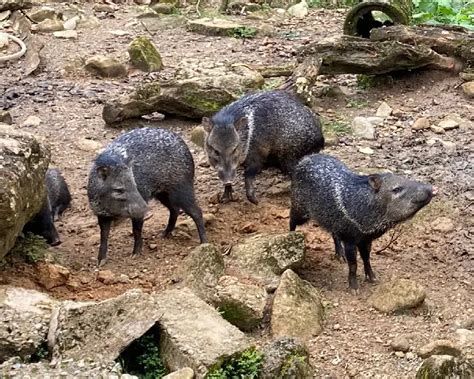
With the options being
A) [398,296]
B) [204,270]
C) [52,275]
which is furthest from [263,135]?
[52,275]

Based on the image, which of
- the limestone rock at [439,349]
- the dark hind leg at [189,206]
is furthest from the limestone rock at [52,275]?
the limestone rock at [439,349]

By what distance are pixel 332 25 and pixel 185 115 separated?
3826 millimetres

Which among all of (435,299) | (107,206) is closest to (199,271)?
(107,206)

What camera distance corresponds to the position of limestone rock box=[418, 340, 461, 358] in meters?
4.05

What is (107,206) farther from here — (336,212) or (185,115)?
(185,115)

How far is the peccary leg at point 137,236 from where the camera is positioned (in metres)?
5.41

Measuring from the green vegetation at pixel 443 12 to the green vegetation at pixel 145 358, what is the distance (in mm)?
6748

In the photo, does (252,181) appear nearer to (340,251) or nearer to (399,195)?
(340,251)

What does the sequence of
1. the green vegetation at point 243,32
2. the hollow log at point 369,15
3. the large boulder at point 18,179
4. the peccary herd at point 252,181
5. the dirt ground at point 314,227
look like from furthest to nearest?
1. the green vegetation at point 243,32
2. the hollow log at point 369,15
3. the peccary herd at point 252,181
4. the dirt ground at point 314,227
5. the large boulder at point 18,179

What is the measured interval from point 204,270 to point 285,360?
3.56 ft

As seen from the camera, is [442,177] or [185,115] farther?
[185,115]

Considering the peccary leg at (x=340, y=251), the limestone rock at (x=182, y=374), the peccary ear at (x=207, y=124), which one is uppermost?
the peccary ear at (x=207, y=124)

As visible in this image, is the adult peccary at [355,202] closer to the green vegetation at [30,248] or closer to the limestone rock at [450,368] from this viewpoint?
the limestone rock at [450,368]

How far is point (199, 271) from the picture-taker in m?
4.76
